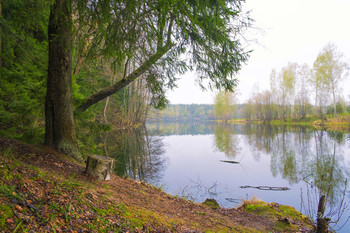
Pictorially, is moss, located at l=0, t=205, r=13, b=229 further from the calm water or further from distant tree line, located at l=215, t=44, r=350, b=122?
distant tree line, located at l=215, t=44, r=350, b=122

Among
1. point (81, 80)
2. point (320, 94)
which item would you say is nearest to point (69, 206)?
point (81, 80)

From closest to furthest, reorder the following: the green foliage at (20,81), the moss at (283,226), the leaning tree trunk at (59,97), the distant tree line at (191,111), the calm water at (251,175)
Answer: the moss at (283,226), the leaning tree trunk at (59,97), the green foliage at (20,81), the calm water at (251,175), the distant tree line at (191,111)

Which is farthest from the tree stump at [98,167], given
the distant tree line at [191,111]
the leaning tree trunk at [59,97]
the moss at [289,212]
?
the distant tree line at [191,111]

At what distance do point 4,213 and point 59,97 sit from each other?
311cm

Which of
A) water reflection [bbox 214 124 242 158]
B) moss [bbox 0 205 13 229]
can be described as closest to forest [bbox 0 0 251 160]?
moss [bbox 0 205 13 229]

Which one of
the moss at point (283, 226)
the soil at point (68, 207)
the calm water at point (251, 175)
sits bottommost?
the calm water at point (251, 175)

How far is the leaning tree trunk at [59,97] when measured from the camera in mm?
4234

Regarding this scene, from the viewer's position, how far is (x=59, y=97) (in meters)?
4.35

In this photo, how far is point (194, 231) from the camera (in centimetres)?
307

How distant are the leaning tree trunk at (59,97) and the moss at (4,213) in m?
2.81

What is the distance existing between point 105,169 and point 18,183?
184 centimetres

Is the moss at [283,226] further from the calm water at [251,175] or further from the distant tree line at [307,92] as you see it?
the distant tree line at [307,92]

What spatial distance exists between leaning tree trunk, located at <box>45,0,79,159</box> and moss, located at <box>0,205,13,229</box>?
9.21ft

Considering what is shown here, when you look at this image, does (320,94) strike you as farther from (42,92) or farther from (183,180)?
(42,92)
